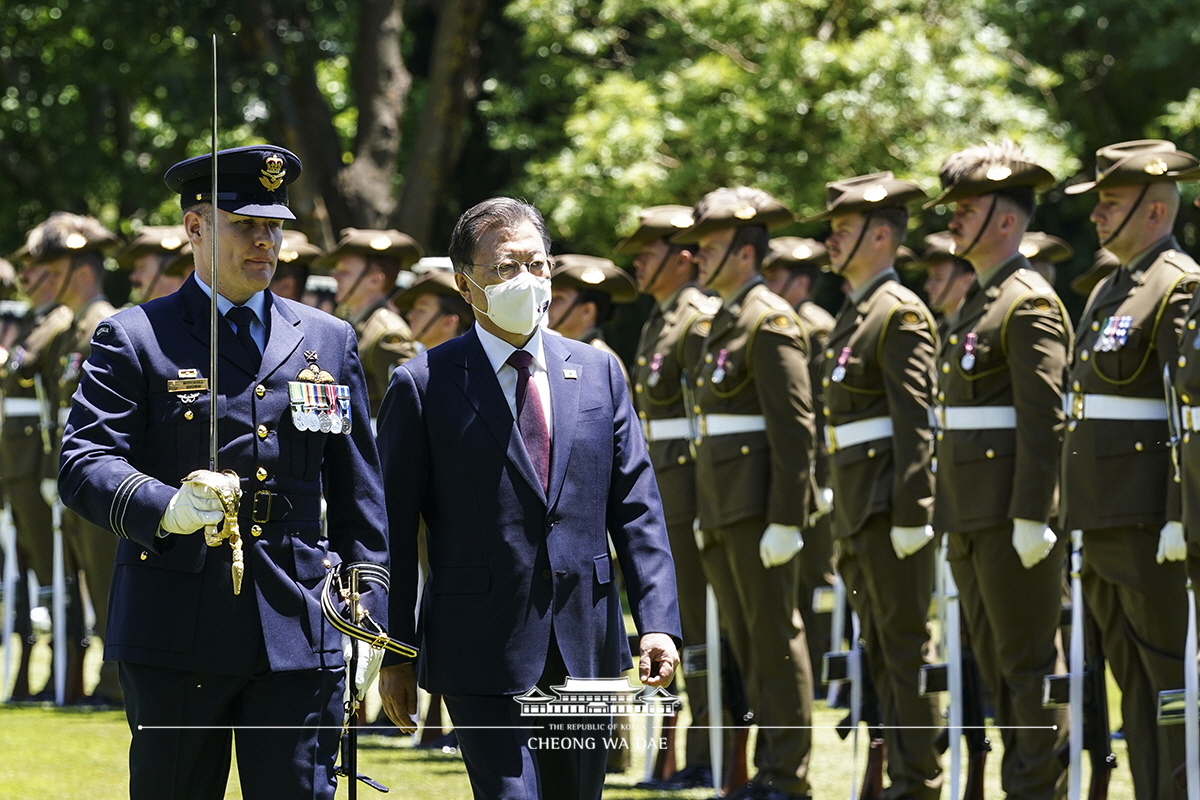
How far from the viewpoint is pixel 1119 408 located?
634 cm

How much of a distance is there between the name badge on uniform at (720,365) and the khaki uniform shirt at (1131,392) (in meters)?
1.62

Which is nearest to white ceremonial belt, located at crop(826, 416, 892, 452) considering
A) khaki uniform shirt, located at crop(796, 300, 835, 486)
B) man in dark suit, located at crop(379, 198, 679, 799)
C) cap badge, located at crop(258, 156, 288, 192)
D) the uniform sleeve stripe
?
man in dark suit, located at crop(379, 198, 679, 799)

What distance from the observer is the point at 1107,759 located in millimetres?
6609

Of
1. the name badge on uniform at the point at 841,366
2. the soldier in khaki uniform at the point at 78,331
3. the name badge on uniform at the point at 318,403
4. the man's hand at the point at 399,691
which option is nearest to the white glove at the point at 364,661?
the man's hand at the point at 399,691

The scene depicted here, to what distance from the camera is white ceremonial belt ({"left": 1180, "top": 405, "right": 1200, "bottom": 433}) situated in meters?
5.80

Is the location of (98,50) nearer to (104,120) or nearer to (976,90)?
(104,120)

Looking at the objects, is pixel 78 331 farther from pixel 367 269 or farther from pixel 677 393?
pixel 677 393

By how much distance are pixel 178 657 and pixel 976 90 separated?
13.0 meters

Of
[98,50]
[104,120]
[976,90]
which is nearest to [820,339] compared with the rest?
[976,90]

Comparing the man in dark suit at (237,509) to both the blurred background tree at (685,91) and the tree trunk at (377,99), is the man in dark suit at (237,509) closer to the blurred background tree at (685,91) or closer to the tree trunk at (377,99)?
the blurred background tree at (685,91)

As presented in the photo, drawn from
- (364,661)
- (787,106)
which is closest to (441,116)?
Answer: (787,106)

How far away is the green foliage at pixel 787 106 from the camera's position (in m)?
15.6

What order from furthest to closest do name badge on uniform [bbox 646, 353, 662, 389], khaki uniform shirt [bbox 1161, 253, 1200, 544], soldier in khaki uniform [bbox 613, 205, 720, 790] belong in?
name badge on uniform [bbox 646, 353, 662, 389], soldier in khaki uniform [bbox 613, 205, 720, 790], khaki uniform shirt [bbox 1161, 253, 1200, 544]

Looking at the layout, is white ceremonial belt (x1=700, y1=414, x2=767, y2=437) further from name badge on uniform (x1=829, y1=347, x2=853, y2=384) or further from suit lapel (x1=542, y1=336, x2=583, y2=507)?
suit lapel (x1=542, y1=336, x2=583, y2=507)
